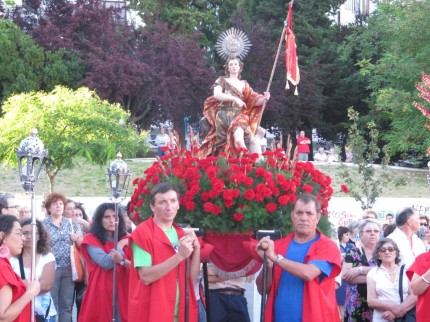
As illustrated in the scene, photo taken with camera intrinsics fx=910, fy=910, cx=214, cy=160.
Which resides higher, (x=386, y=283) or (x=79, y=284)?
(x=386, y=283)

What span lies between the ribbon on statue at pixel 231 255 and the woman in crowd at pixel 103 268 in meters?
0.99

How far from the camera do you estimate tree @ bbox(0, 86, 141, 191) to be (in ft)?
78.4

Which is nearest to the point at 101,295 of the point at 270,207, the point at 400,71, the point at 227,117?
the point at 270,207

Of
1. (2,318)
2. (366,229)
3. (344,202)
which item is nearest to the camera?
(2,318)

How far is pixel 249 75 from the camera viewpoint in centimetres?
4225

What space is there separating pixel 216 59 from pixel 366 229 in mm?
37232

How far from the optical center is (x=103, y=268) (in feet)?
26.7

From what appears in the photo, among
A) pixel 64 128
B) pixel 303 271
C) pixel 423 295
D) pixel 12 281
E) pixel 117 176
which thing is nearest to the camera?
pixel 12 281

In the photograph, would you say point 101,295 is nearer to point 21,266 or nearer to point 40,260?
point 40,260

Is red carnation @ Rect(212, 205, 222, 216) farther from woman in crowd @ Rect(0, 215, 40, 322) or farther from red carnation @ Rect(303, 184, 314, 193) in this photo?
woman in crowd @ Rect(0, 215, 40, 322)

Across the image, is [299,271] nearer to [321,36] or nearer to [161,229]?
[161,229]

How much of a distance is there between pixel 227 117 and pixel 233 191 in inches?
178

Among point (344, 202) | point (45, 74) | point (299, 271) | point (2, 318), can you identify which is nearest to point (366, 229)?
point (299, 271)

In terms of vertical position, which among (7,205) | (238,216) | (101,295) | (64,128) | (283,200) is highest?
(64,128)
